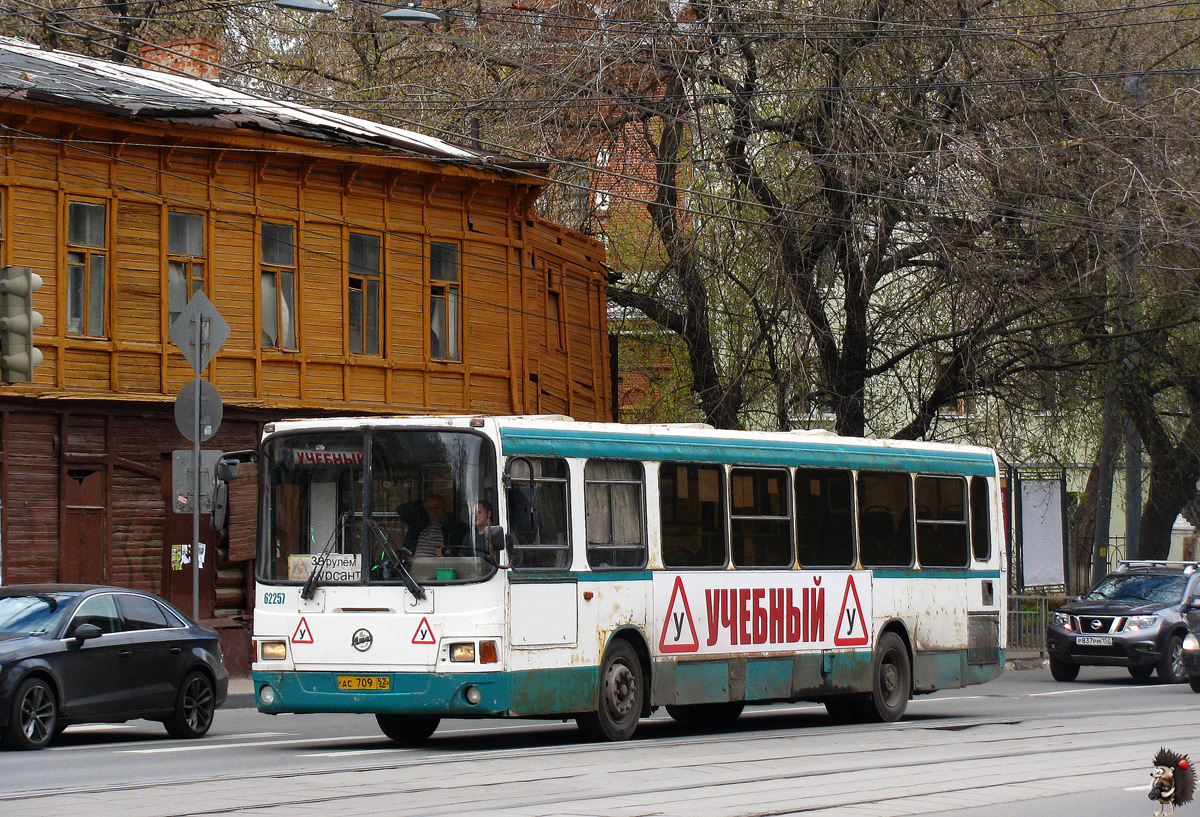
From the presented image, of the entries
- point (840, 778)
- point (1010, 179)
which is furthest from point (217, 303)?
point (840, 778)

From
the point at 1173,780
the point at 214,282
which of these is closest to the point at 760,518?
the point at 1173,780

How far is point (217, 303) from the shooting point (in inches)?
1056

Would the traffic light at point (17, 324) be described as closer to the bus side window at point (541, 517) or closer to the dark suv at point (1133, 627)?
the bus side window at point (541, 517)

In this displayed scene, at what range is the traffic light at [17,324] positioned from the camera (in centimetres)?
1577

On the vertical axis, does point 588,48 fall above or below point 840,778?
above

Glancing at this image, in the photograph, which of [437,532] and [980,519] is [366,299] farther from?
[437,532]

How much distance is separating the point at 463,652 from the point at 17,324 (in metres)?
5.53

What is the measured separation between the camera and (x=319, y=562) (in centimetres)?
1416

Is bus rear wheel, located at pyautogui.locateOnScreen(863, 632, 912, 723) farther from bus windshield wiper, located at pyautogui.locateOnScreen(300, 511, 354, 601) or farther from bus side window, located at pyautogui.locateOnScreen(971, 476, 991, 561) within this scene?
bus windshield wiper, located at pyautogui.locateOnScreen(300, 511, 354, 601)

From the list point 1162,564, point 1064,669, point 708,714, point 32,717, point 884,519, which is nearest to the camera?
point 32,717

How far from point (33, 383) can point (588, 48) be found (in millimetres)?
10453

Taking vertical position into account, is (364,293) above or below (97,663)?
Answer: above

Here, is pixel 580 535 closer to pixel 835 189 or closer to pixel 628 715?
pixel 628 715

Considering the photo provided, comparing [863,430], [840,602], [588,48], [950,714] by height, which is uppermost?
[588,48]
